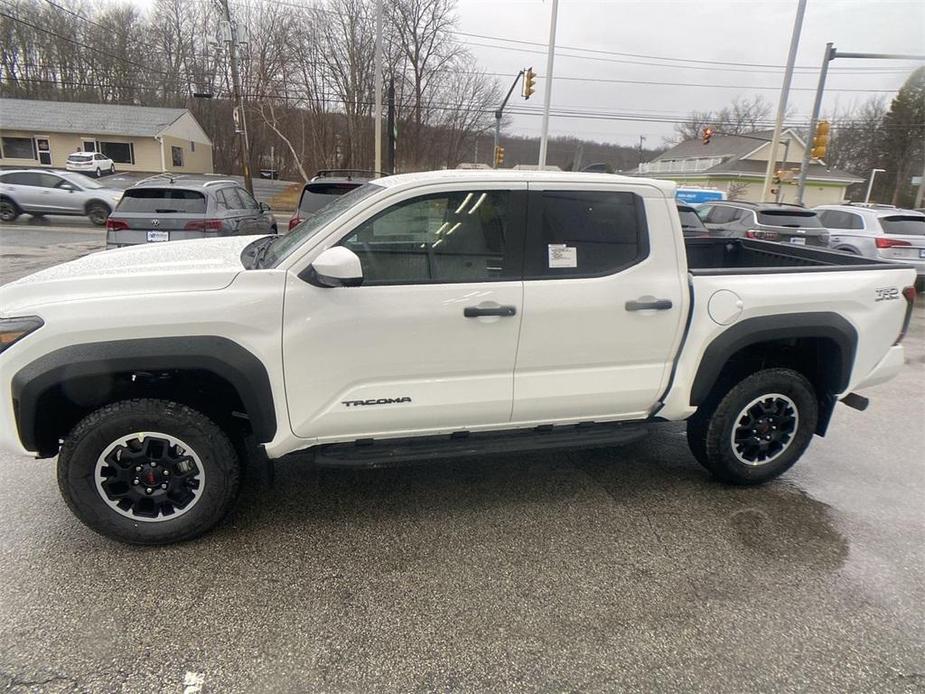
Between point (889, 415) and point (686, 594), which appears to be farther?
point (889, 415)

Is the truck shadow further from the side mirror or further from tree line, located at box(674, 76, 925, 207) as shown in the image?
tree line, located at box(674, 76, 925, 207)

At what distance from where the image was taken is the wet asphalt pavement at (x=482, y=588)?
226 cm

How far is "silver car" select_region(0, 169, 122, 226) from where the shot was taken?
59.6ft

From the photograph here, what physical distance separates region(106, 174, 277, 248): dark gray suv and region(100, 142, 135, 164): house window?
127 feet

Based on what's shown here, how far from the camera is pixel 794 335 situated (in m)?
3.48

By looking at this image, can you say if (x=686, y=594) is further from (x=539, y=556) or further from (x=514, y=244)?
(x=514, y=244)

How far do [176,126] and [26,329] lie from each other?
4663cm

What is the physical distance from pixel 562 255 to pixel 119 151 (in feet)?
158

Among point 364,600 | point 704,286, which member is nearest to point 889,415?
point 704,286

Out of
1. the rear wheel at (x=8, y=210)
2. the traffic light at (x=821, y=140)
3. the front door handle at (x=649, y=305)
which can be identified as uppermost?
the traffic light at (x=821, y=140)

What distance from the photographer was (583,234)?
10.4 feet

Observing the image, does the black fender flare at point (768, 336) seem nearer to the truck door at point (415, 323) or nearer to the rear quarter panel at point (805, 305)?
the rear quarter panel at point (805, 305)

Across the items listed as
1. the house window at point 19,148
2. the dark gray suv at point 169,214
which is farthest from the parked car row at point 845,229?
the house window at point 19,148

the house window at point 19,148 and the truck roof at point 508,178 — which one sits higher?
the house window at point 19,148
